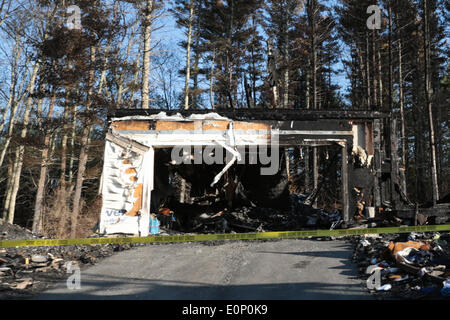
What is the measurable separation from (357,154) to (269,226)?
3.84 meters

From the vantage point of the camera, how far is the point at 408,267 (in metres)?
5.55

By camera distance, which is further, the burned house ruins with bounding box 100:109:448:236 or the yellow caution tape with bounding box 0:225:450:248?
the burned house ruins with bounding box 100:109:448:236

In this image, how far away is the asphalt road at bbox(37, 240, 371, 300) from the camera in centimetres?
513

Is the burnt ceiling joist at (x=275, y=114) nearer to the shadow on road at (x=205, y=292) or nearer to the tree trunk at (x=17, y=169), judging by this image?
the shadow on road at (x=205, y=292)

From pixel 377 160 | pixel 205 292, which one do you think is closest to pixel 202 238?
pixel 205 292

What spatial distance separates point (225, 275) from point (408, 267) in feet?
9.68

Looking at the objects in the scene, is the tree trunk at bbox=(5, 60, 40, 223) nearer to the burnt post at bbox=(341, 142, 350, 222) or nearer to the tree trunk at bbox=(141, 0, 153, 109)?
the tree trunk at bbox=(141, 0, 153, 109)

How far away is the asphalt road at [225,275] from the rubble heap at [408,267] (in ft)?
0.85

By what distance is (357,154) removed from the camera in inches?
442

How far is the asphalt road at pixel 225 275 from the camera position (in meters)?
5.13

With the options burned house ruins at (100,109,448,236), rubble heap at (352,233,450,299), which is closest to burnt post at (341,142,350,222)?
burned house ruins at (100,109,448,236)

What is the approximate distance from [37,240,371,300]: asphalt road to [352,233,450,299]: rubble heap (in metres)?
0.26

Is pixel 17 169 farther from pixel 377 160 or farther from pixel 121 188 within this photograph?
pixel 377 160
